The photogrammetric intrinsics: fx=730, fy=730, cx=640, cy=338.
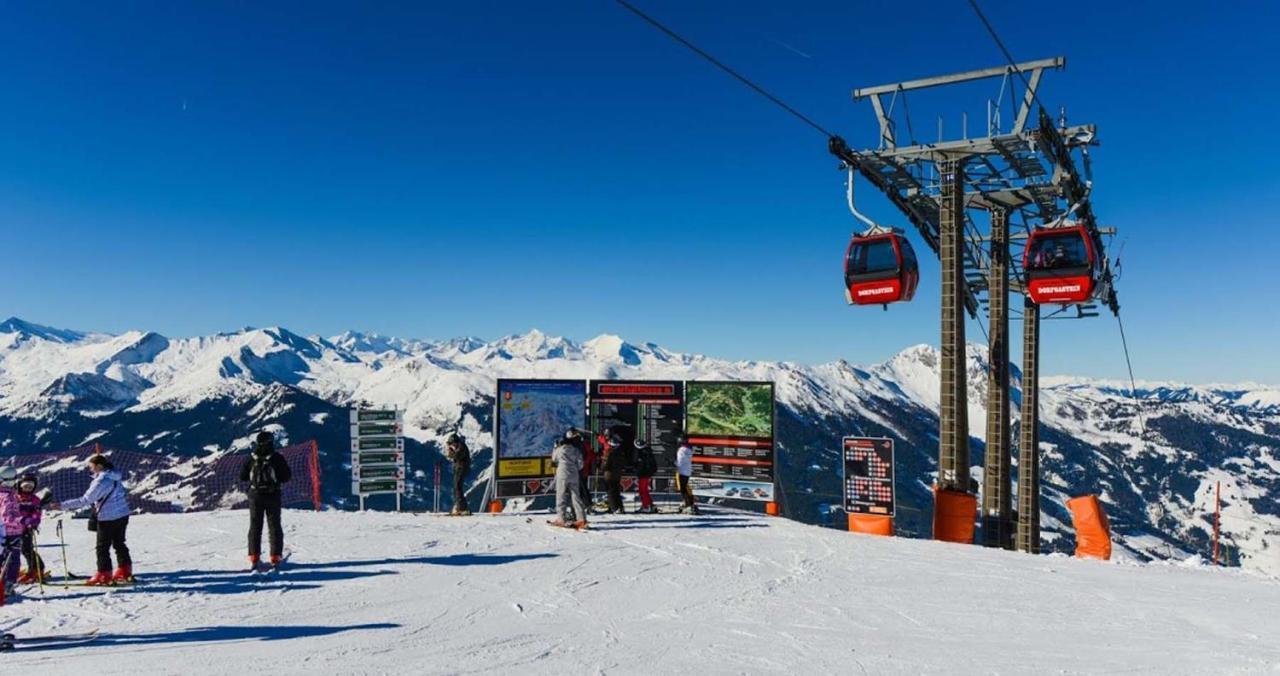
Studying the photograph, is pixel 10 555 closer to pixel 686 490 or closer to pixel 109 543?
pixel 109 543

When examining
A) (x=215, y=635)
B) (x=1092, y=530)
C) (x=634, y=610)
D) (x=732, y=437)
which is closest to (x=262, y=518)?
(x=215, y=635)

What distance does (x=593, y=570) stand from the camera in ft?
34.9

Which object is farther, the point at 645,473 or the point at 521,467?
the point at 521,467

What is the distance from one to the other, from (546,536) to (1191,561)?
12.1m

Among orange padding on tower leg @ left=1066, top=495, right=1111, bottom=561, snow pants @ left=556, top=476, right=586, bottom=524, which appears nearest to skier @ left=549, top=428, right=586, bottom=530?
snow pants @ left=556, top=476, right=586, bottom=524

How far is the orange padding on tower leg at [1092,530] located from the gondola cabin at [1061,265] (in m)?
5.79

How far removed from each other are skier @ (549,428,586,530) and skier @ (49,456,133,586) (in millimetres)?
6845

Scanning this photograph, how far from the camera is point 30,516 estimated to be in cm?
916

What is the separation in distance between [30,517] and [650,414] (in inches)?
491

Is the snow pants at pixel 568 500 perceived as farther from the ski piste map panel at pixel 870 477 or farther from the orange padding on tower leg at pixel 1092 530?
the orange padding on tower leg at pixel 1092 530

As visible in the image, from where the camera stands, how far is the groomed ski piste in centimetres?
682

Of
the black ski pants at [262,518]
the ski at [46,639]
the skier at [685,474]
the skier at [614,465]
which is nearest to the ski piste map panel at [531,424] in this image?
the skier at [614,465]

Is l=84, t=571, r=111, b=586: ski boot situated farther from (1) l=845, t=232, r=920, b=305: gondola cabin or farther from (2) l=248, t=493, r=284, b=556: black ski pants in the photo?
(1) l=845, t=232, r=920, b=305: gondola cabin

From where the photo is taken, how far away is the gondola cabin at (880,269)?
1742cm
